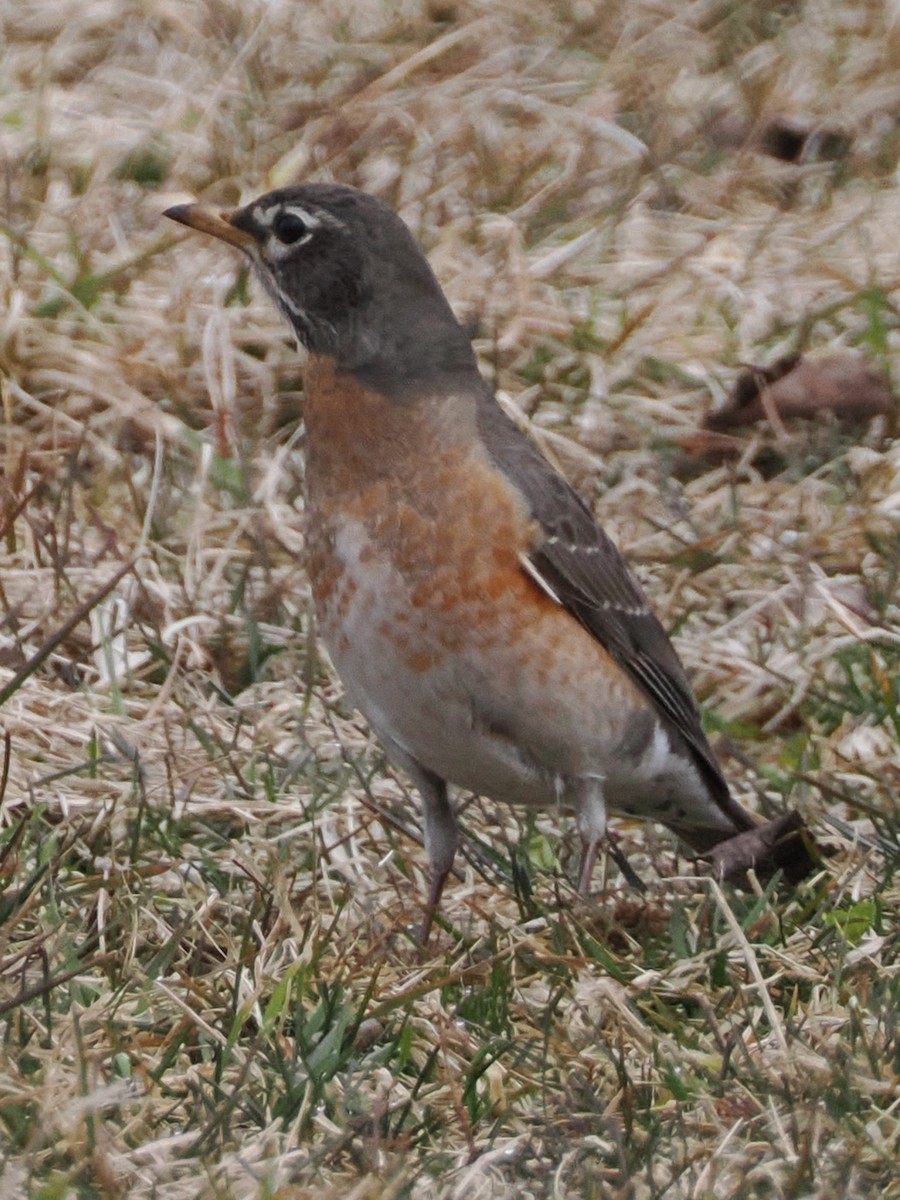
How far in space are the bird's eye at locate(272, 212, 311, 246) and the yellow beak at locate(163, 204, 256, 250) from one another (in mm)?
123

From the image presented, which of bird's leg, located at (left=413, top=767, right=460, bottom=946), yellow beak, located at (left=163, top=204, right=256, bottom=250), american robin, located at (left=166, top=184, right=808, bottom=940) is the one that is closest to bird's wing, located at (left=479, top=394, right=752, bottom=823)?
american robin, located at (left=166, top=184, right=808, bottom=940)

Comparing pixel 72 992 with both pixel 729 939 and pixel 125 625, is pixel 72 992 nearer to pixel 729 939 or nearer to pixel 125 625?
pixel 729 939

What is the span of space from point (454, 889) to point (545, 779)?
16.2 inches

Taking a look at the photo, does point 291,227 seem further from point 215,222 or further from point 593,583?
point 593,583

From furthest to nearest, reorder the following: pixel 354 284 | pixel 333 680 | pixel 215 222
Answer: pixel 333 680 < pixel 215 222 < pixel 354 284

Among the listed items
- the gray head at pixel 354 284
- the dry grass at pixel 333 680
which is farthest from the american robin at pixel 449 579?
the dry grass at pixel 333 680

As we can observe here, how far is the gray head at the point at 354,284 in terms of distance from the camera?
188 inches

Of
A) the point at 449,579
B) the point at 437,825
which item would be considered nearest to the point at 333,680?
the point at 437,825

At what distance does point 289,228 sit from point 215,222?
24cm

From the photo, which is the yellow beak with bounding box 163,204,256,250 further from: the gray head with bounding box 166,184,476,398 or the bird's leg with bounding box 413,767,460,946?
the bird's leg with bounding box 413,767,460,946

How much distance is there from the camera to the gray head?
4.78 metres

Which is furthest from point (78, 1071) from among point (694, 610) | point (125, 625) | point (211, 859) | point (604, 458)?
point (604, 458)

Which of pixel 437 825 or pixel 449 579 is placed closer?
pixel 449 579

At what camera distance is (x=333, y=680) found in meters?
5.82
